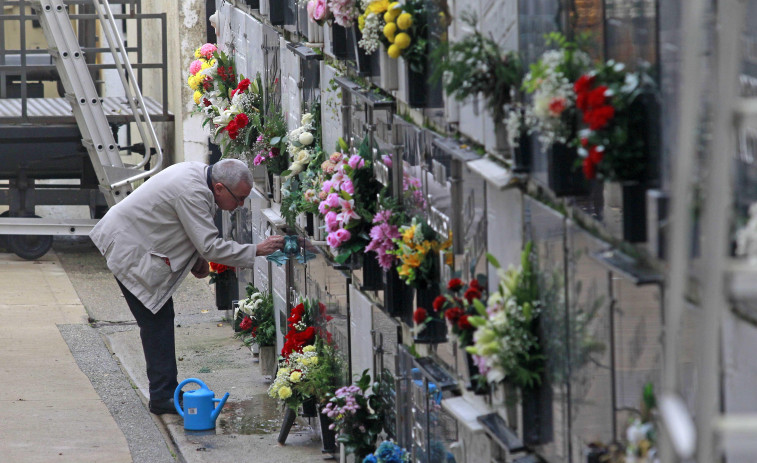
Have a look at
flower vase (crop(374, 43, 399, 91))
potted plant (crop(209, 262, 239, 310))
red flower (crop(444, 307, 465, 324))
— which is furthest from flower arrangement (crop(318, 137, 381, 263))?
potted plant (crop(209, 262, 239, 310))

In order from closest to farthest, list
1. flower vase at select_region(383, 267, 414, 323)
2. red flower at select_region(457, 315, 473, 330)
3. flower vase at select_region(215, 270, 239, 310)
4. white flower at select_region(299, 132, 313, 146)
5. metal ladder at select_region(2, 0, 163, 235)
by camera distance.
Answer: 1. red flower at select_region(457, 315, 473, 330)
2. flower vase at select_region(383, 267, 414, 323)
3. white flower at select_region(299, 132, 313, 146)
4. flower vase at select_region(215, 270, 239, 310)
5. metal ladder at select_region(2, 0, 163, 235)

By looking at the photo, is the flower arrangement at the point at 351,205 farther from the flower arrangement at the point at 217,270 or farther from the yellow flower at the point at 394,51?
the flower arrangement at the point at 217,270

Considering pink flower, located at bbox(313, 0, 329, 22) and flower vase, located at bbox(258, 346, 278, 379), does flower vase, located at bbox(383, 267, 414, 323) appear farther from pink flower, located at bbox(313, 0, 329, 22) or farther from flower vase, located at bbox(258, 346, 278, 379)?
flower vase, located at bbox(258, 346, 278, 379)

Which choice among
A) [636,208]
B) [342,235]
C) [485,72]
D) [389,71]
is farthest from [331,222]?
[636,208]

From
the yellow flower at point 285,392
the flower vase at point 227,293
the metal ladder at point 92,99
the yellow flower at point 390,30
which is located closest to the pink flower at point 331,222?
the yellow flower at point 390,30

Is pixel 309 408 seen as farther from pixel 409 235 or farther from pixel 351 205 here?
pixel 409 235

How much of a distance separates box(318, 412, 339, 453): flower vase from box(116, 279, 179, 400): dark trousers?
4.08 feet

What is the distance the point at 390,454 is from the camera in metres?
4.87

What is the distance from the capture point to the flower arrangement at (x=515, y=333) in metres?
3.36

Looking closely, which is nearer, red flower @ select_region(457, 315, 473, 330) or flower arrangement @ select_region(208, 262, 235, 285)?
red flower @ select_region(457, 315, 473, 330)

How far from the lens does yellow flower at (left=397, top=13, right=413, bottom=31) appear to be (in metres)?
4.22

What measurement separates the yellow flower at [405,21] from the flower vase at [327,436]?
8.13 ft

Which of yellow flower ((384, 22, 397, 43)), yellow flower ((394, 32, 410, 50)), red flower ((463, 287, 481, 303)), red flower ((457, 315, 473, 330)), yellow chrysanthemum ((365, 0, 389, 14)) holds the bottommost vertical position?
red flower ((457, 315, 473, 330))

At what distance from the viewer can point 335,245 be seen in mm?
5020
